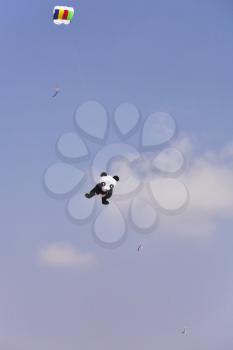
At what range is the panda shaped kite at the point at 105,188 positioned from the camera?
125ft

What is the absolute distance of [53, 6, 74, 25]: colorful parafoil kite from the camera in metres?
45.4

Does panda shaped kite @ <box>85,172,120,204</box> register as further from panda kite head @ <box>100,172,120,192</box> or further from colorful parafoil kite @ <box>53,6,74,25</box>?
colorful parafoil kite @ <box>53,6,74,25</box>

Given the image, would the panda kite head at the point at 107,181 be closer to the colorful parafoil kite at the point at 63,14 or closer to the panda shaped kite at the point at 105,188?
the panda shaped kite at the point at 105,188

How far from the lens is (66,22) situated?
45625mm

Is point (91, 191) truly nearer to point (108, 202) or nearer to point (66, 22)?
point (108, 202)

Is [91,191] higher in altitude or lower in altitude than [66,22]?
lower

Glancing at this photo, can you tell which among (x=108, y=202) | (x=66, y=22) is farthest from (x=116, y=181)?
(x=66, y=22)

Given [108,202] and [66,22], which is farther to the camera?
[66,22]

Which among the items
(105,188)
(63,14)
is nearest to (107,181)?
(105,188)

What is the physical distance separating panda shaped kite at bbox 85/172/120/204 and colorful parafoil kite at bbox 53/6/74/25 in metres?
13.5

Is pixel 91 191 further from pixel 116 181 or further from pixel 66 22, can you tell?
pixel 66 22

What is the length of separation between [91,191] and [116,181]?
1709 mm

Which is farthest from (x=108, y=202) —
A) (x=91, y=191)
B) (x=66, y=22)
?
(x=66, y=22)

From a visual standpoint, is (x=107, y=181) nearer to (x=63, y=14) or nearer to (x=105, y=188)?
(x=105, y=188)
